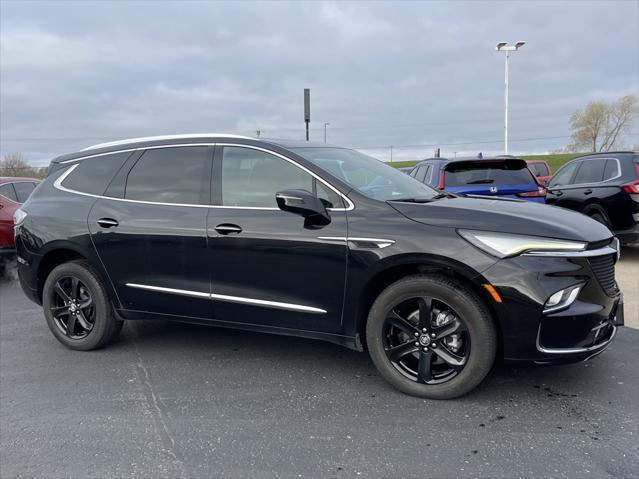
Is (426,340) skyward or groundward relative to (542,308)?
groundward

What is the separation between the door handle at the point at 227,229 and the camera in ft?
12.0

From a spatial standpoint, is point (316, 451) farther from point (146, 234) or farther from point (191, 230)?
point (146, 234)

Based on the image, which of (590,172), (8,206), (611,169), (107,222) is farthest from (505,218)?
(8,206)

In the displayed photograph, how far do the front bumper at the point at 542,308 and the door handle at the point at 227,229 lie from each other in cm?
175

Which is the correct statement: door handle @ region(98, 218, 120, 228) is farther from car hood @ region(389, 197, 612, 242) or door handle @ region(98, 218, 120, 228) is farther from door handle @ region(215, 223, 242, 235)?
car hood @ region(389, 197, 612, 242)

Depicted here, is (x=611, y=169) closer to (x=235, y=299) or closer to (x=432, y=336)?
(x=432, y=336)

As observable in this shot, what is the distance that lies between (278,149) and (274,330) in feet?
4.36

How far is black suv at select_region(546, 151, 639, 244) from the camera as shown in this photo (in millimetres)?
7195

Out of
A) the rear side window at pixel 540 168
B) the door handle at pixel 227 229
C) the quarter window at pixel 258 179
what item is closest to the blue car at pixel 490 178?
the quarter window at pixel 258 179

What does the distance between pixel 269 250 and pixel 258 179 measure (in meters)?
0.57

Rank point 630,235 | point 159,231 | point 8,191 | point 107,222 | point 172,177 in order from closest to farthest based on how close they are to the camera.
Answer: point 159,231, point 172,177, point 107,222, point 630,235, point 8,191

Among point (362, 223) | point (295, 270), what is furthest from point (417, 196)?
point (295, 270)

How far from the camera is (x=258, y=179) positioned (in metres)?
3.75

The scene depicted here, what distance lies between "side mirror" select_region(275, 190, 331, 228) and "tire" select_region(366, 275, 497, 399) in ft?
2.12
